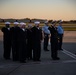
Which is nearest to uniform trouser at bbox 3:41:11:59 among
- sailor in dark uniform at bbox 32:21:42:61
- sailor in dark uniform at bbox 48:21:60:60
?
sailor in dark uniform at bbox 32:21:42:61

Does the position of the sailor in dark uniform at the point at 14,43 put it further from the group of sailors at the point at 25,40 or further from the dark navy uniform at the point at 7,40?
the dark navy uniform at the point at 7,40

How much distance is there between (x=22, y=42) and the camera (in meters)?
15.5

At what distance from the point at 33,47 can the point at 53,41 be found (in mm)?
876

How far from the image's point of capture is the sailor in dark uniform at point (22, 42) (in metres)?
15.4

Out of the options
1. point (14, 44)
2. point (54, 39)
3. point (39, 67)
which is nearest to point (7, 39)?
point (14, 44)

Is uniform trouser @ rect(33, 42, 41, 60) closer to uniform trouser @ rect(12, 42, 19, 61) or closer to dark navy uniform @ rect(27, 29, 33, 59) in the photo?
dark navy uniform @ rect(27, 29, 33, 59)

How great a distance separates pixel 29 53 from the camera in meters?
16.3

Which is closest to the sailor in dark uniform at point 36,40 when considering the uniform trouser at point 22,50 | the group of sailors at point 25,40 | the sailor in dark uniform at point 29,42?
the group of sailors at point 25,40

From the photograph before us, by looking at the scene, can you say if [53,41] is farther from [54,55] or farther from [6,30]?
[6,30]

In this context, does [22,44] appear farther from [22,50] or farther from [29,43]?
[29,43]

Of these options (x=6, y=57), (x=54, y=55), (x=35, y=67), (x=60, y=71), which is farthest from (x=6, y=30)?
(x=60, y=71)

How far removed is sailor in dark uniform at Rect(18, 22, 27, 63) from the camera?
15367mm

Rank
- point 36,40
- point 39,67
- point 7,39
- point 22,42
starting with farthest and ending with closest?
point 7,39 < point 36,40 < point 22,42 < point 39,67

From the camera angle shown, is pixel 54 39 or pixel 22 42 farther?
pixel 54 39
